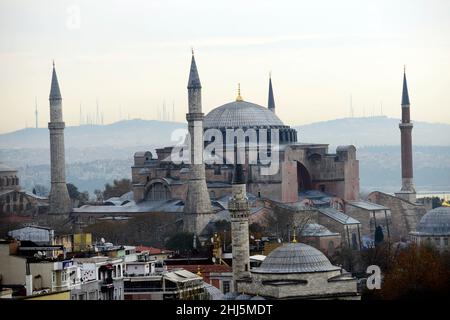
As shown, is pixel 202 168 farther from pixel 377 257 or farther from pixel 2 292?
pixel 2 292

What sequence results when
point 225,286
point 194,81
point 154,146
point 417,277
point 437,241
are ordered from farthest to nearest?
point 154,146 → point 194,81 → point 437,241 → point 225,286 → point 417,277

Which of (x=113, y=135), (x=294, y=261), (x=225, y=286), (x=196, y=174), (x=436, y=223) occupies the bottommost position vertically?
(x=225, y=286)

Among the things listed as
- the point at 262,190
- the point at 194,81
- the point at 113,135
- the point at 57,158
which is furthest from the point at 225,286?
the point at 262,190

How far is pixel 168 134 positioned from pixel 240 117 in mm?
4074

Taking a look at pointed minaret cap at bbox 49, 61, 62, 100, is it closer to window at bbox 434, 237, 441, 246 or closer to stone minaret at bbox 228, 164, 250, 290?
window at bbox 434, 237, 441, 246

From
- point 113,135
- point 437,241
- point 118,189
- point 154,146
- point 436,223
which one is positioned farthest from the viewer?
point 118,189

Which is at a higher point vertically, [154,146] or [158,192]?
[154,146]

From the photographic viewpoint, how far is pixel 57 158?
1829 inches

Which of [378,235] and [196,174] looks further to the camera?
[378,235]

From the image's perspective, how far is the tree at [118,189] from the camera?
56.1m

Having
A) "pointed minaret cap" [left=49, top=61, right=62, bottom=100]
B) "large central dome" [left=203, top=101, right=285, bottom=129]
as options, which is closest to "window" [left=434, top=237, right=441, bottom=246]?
"pointed minaret cap" [left=49, top=61, right=62, bottom=100]

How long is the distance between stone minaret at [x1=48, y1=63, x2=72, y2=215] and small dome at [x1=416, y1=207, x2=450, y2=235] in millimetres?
8944

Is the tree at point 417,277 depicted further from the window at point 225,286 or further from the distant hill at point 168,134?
the distant hill at point 168,134

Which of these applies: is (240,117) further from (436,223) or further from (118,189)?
(436,223)
